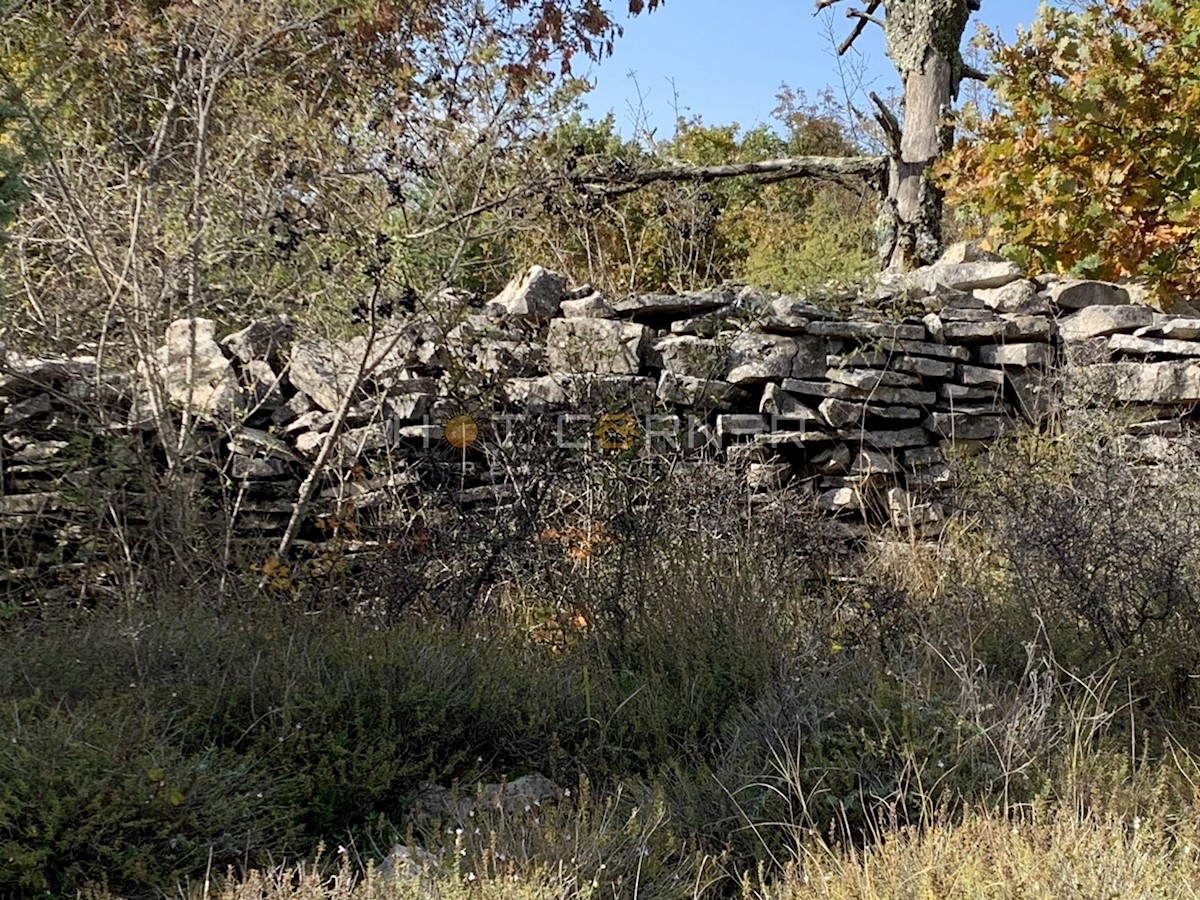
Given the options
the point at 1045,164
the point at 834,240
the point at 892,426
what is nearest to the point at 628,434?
the point at 892,426

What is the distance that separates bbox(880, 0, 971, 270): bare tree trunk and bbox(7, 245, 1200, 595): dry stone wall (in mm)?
1974

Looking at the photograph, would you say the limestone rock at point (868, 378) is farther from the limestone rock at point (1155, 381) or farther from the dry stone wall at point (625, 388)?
the limestone rock at point (1155, 381)

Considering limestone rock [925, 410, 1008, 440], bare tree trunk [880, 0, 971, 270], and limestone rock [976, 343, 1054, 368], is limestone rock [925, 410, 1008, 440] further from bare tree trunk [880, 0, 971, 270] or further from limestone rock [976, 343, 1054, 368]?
bare tree trunk [880, 0, 971, 270]

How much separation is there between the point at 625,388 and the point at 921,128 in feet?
16.5

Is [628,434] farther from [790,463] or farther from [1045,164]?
[1045,164]

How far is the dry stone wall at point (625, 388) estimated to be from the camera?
543cm

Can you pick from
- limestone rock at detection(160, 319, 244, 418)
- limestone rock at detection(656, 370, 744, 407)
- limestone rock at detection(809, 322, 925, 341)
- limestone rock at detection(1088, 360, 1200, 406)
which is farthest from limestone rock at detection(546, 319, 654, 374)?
limestone rock at detection(1088, 360, 1200, 406)

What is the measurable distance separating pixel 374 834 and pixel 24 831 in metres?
0.94

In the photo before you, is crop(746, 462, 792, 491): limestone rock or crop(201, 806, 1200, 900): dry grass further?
crop(746, 462, 792, 491): limestone rock

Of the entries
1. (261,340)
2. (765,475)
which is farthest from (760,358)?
(261,340)

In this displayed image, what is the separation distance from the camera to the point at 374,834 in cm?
329

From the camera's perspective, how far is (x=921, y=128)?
31.4ft

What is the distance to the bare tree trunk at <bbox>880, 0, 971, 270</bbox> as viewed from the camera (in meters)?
9.48

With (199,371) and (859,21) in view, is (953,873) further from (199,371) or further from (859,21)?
(859,21)
